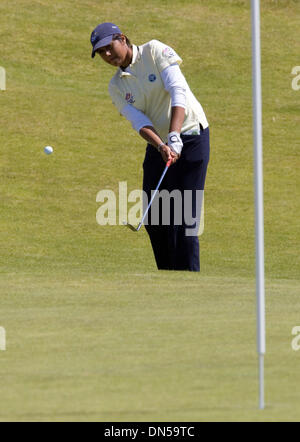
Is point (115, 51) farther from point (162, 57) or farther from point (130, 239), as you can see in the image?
point (130, 239)

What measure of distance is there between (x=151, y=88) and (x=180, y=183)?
677mm

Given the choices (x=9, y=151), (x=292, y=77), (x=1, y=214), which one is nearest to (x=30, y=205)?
(x=1, y=214)

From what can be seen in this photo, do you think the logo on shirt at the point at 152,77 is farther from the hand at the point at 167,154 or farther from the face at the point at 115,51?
the hand at the point at 167,154

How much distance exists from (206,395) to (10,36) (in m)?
16.5

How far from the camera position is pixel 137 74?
22.1 ft

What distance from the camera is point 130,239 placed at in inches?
441

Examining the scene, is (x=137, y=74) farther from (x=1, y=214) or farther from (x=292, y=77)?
(x=292, y=77)

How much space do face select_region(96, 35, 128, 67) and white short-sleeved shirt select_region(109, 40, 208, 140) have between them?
11 cm

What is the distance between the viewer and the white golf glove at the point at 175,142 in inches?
249

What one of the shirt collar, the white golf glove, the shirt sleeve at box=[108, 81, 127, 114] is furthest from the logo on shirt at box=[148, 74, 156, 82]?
the white golf glove

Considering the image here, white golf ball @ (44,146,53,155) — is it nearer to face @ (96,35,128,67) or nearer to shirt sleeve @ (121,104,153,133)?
shirt sleeve @ (121,104,153,133)

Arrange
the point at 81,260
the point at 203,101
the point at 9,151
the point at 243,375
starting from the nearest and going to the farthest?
the point at 243,375
the point at 81,260
the point at 9,151
the point at 203,101

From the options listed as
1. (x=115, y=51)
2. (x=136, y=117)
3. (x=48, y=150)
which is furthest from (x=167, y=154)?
(x=48, y=150)

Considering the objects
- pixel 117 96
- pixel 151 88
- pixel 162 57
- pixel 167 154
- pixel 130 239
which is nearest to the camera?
pixel 167 154
